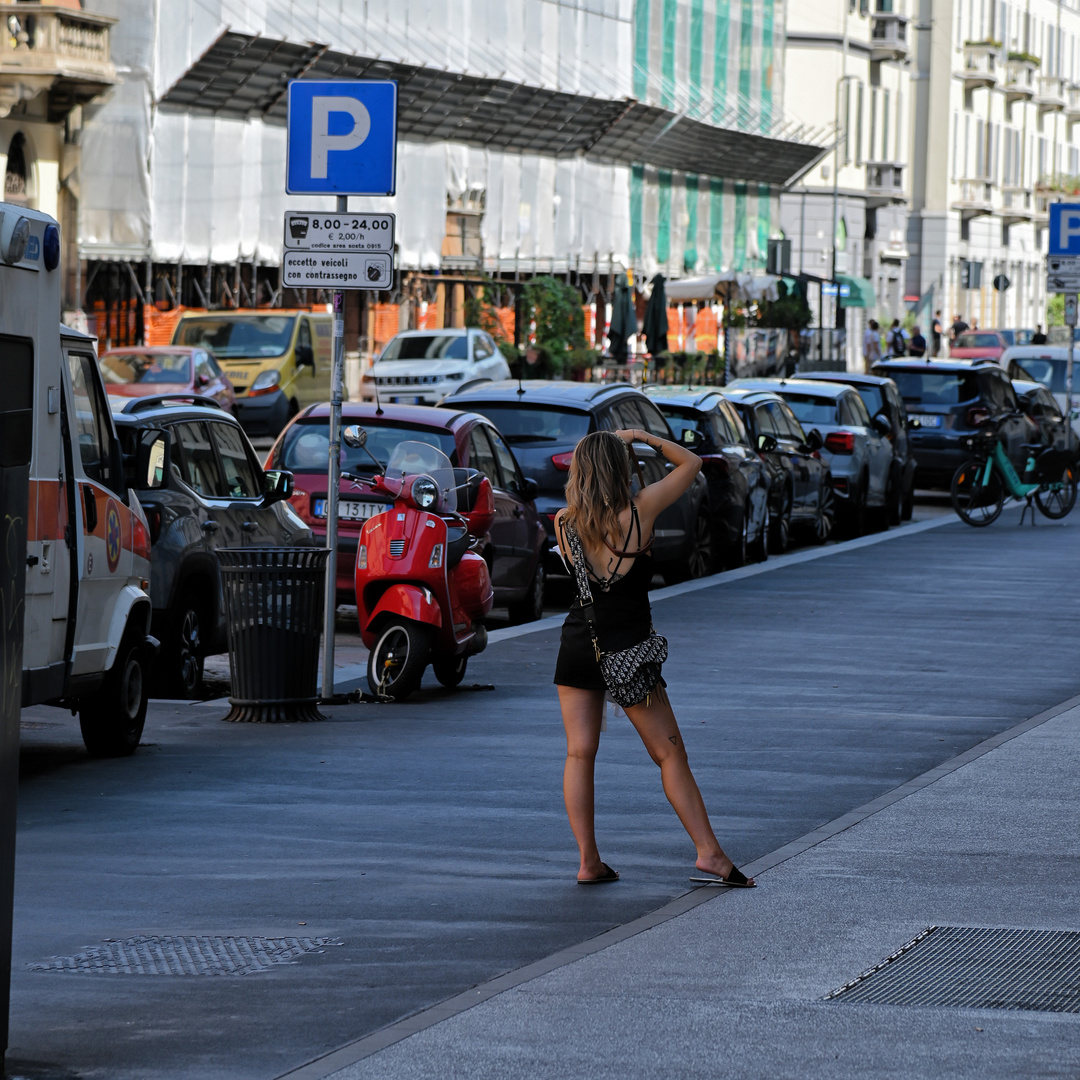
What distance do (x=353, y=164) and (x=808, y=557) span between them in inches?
391

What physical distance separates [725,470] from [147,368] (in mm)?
12182

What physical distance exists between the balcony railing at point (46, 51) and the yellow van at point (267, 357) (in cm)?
472

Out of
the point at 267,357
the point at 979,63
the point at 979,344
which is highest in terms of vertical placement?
the point at 979,63

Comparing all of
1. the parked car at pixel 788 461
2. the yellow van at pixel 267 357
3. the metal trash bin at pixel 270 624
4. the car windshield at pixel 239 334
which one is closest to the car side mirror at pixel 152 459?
the metal trash bin at pixel 270 624

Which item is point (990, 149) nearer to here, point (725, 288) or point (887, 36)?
point (887, 36)

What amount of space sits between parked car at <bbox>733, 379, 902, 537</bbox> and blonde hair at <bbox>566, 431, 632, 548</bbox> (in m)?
16.5

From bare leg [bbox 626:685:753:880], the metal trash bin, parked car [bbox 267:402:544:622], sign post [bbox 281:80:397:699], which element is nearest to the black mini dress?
bare leg [bbox 626:685:753:880]

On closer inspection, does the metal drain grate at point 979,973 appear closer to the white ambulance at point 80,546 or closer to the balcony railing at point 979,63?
the white ambulance at point 80,546

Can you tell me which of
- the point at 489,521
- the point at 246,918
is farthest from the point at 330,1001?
the point at 489,521

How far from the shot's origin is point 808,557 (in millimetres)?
21406

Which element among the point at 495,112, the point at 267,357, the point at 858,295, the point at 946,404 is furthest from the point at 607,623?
the point at 858,295

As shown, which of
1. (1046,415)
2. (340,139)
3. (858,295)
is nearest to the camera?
(340,139)

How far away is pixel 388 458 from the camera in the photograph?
1516 centimetres

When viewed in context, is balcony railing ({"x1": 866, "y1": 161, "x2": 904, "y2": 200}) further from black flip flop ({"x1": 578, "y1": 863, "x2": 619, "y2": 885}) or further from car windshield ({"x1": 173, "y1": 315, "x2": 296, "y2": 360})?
black flip flop ({"x1": 578, "y1": 863, "x2": 619, "y2": 885})
